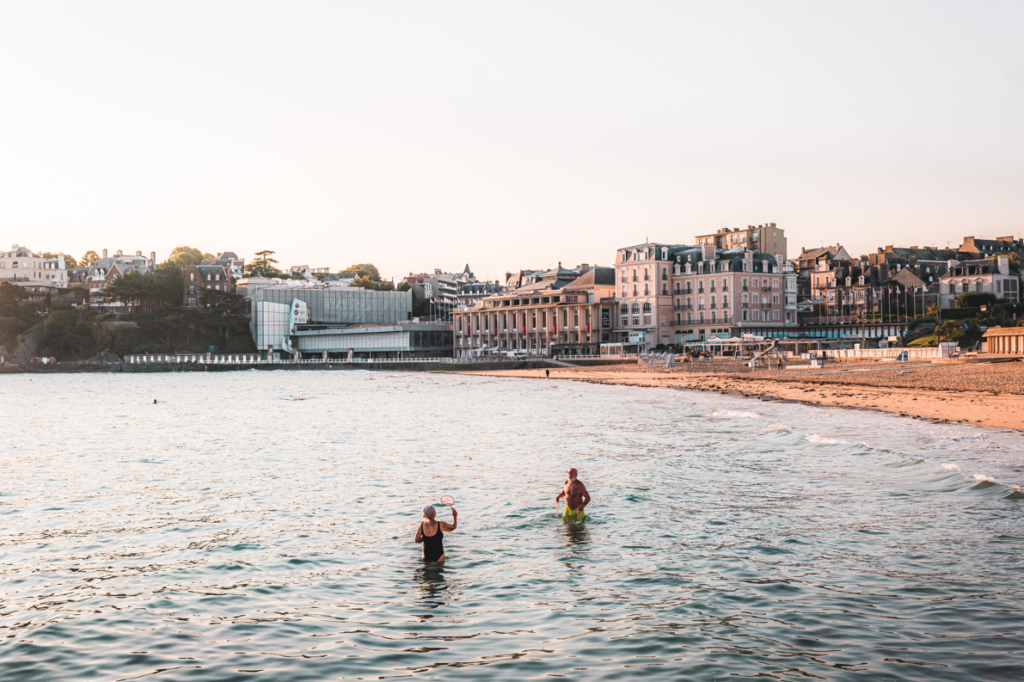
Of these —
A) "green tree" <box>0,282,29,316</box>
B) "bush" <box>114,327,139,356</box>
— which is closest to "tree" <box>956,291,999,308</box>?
"bush" <box>114,327,139,356</box>

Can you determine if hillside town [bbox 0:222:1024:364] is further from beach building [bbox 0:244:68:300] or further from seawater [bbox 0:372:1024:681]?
seawater [bbox 0:372:1024:681]

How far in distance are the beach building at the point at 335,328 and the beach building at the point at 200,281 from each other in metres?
15.1

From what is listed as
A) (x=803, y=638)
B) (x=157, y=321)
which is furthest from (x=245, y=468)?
(x=157, y=321)

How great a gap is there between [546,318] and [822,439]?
112 meters

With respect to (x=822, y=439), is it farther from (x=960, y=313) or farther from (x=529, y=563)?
(x=960, y=313)

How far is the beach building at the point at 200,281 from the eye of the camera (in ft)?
570

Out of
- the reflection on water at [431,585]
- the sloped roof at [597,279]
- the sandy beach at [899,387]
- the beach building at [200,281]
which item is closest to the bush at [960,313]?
the sandy beach at [899,387]

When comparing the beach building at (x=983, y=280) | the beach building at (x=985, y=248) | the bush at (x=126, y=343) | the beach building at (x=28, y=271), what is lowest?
the bush at (x=126, y=343)

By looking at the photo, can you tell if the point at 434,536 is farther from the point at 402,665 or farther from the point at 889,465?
the point at 889,465

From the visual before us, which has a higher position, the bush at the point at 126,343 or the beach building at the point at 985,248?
the beach building at the point at 985,248

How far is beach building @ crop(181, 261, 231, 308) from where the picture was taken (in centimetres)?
17388

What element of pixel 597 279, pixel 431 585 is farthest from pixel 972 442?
pixel 597 279

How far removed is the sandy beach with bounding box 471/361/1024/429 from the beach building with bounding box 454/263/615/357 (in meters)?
55.1

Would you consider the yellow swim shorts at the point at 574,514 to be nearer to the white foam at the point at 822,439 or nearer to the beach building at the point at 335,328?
the white foam at the point at 822,439
